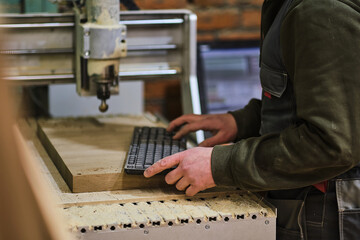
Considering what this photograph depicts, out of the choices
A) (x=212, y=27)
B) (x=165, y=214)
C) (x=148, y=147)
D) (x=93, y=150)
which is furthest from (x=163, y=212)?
(x=212, y=27)

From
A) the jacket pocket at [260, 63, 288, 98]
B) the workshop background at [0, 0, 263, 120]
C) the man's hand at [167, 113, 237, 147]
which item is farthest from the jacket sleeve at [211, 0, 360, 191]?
the workshop background at [0, 0, 263, 120]

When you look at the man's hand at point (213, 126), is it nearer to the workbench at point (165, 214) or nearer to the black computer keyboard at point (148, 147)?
the black computer keyboard at point (148, 147)

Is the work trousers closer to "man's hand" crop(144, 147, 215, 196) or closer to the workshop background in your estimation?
"man's hand" crop(144, 147, 215, 196)

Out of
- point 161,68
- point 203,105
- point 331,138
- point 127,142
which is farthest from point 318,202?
point 203,105

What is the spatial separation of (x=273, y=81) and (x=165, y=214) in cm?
33

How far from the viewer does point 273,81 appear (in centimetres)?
106

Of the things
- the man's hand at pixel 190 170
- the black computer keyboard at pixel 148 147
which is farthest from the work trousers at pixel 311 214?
the black computer keyboard at pixel 148 147

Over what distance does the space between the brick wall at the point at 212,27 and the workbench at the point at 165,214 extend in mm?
1301

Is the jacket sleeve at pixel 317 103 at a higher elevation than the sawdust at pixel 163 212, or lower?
higher

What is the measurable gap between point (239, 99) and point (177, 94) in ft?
1.01

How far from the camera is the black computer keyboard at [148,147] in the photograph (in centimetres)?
109

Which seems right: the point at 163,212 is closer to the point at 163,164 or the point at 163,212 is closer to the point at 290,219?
the point at 163,164

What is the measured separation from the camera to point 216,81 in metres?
2.21

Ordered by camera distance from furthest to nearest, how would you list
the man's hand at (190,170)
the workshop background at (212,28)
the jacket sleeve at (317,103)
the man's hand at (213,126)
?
the workshop background at (212,28) → the man's hand at (213,126) → the man's hand at (190,170) → the jacket sleeve at (317,103)
